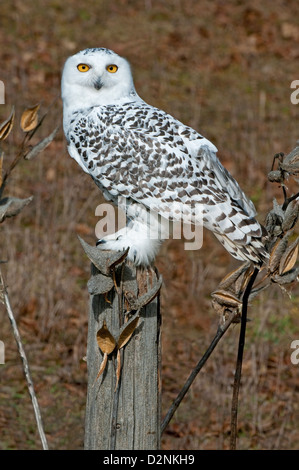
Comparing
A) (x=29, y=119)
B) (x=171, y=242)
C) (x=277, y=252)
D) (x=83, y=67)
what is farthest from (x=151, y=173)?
(x=171, y=242)

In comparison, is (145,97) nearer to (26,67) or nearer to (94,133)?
(26,67)

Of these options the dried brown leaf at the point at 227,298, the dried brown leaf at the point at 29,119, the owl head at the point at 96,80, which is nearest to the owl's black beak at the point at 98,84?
the owl head at the point at 96,80

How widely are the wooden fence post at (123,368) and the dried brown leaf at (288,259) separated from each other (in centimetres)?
45

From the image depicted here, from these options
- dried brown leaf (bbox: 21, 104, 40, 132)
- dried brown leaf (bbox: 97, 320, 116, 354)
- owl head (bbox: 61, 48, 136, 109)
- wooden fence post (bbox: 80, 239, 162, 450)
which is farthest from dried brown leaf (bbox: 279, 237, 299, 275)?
owl head (bbox: 61, 48, 136, 109)

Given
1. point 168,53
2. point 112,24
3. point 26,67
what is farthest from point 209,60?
point 26,67

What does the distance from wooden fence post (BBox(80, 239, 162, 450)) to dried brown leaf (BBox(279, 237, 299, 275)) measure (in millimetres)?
450

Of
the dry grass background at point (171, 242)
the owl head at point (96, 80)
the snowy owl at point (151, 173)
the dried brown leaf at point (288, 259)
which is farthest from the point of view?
the dry grass background at point (171, 242)

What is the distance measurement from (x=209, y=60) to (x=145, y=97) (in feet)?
5.28

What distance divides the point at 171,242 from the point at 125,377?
449cm

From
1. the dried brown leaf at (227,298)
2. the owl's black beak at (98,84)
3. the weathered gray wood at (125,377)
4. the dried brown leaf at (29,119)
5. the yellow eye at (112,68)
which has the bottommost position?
the weathered gray wood at (125,377)

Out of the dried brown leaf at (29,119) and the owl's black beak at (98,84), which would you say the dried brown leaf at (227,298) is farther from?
the owl's black beak at (98,84)

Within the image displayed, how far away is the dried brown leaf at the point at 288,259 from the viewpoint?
102 inches

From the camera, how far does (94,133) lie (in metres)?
3.77

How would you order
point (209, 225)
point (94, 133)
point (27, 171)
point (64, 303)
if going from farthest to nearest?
1. point (27, 171)
2. point (64, 303)
3. point (94, 133)
4. point (209, 225)
